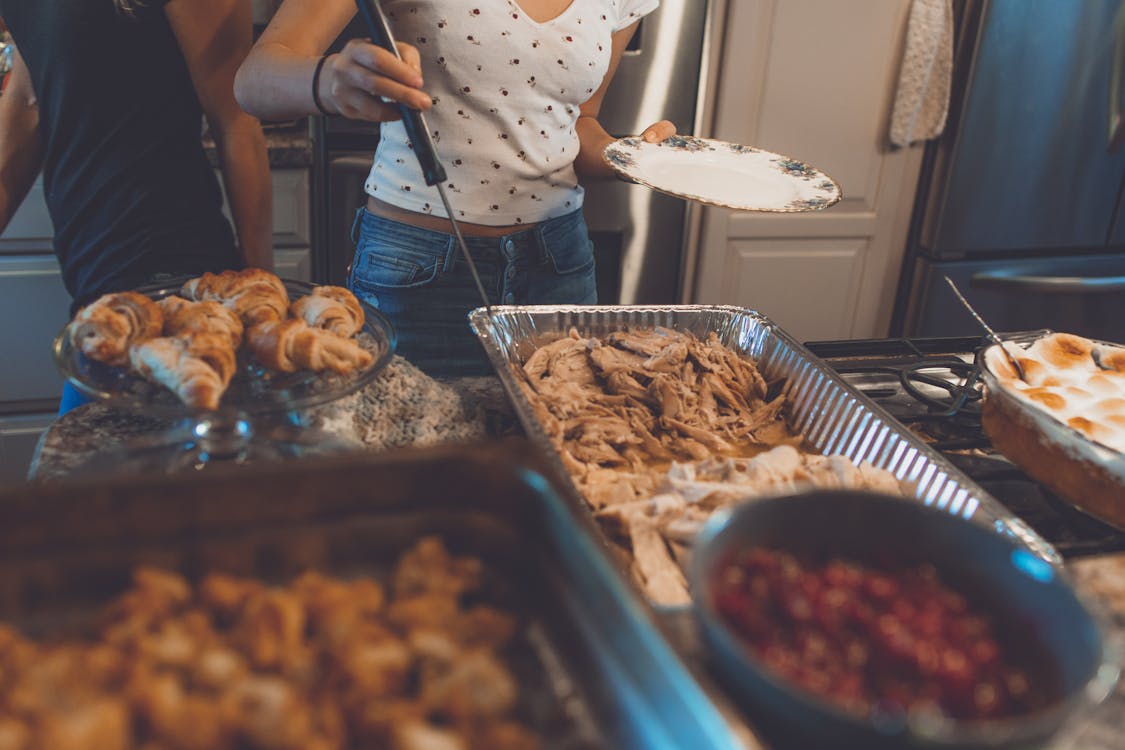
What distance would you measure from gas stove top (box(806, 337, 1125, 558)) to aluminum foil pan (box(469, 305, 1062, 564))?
103 millimetres

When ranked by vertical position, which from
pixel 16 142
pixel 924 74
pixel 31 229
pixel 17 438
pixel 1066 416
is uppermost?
pixel 924 74

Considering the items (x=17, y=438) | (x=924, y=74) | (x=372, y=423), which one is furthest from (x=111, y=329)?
(x=924, y=74)

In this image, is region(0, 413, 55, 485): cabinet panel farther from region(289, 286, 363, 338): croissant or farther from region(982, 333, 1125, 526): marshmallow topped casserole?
region(982, 333, 1125, 526): marshmallow topped casserole

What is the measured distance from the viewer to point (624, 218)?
3.08 m

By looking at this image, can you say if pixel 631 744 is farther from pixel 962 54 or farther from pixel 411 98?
pixel 962 54

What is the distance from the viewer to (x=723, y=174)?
1.88 metres

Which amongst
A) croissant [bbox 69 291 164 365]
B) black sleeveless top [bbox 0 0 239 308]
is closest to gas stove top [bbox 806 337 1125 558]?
croissant [bbox 69 291 164 365]

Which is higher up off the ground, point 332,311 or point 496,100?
point 496,100

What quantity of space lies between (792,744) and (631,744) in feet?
0.36

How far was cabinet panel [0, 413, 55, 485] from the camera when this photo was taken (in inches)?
112

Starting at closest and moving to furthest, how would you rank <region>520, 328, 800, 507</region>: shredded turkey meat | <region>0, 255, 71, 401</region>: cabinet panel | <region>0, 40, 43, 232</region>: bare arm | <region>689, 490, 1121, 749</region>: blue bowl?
1. <region>689, 490, 1121, 749</region>: blue bowl
2. <region>520, 328, 800, 507</region>: shredded turkey meat
3. <region>0, 40, 43, 232</region>: bare arm
4. <region>0, 255, 71, 401</region>: cabinet panel

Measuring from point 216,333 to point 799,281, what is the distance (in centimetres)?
273

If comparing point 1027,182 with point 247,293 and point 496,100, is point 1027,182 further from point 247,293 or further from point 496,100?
point 247,293

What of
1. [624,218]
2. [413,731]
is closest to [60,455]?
[413,731]
